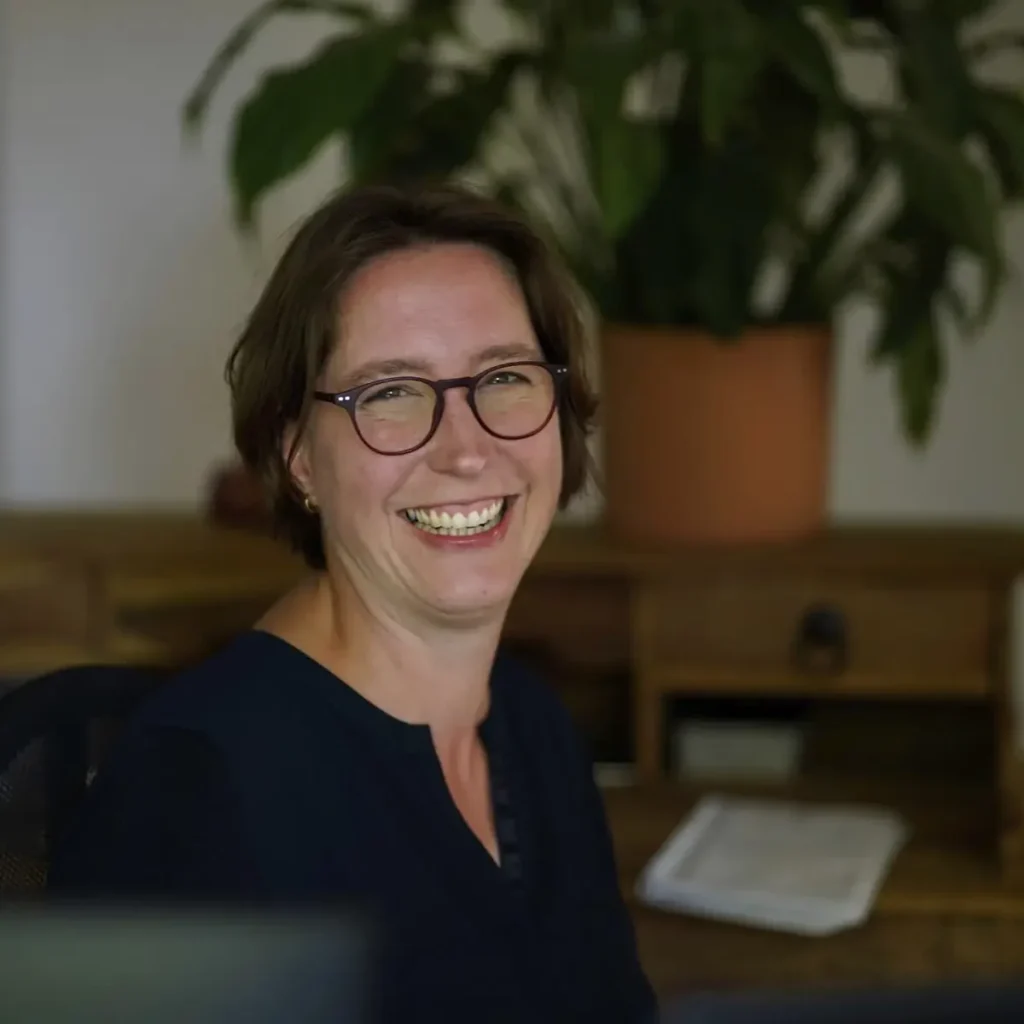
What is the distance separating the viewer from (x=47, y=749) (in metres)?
1.01

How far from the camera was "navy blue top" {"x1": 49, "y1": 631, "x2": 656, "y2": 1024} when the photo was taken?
3.01ft

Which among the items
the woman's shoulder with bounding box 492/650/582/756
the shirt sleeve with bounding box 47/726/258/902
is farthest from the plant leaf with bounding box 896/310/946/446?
the shirt sleeve with bounding box 47/726/258/902

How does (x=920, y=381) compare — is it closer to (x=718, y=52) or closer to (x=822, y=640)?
(x=822, y=640)

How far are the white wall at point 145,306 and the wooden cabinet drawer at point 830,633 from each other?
39cm

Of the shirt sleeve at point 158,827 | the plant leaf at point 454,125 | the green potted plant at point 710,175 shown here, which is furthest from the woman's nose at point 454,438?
the plant leaf at point 454,125

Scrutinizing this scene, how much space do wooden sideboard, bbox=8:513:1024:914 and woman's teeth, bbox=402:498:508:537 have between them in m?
0.56

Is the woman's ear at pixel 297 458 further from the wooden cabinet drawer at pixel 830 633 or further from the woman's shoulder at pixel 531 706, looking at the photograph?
the wooden cabinet drawer at pixel 830 633

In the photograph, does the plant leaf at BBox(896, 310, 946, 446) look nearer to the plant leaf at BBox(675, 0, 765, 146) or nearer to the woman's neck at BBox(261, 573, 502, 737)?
the plant leaf at BBox(675, 0, 765, 146)

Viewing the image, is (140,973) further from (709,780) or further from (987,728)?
(987,728)

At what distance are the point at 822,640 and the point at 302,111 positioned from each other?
2.50 ft

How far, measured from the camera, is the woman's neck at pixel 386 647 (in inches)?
42.8

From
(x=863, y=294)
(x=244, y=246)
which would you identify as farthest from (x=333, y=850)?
(x=244, y=246)

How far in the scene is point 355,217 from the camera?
1.05 m

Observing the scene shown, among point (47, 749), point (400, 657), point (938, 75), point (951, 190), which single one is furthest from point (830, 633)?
point (47, 749)
